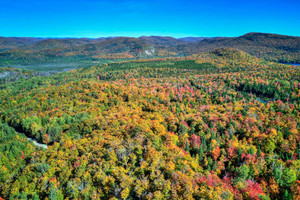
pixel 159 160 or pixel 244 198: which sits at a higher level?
pixel 159 160

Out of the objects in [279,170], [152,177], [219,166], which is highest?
[152,177]

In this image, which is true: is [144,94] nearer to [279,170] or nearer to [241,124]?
[241,124]

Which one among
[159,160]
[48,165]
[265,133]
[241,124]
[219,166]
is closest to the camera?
[159,160]

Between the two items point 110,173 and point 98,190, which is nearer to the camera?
point 98,190

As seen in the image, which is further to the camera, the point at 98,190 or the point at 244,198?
the point at 244,198

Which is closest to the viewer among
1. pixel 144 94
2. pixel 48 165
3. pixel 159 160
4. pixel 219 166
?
pixel 159 160

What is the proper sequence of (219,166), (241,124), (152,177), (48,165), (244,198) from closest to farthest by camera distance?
1. (152,177)
2. (244,198)
3. (48,165)
4. (219,166)
5. (241,124)

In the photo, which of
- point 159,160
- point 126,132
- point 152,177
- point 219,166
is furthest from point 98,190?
point 219,166

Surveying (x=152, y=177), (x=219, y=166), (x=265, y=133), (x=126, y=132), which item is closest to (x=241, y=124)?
(x=265, y=133)

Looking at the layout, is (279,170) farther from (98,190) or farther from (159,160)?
(98,190)
